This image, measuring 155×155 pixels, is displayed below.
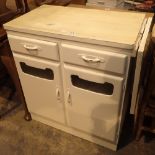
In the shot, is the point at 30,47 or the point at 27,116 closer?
the point at 30,47

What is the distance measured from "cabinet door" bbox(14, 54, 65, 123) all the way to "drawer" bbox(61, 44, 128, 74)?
140mm

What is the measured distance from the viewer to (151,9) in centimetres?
151

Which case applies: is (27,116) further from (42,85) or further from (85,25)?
(85,25)

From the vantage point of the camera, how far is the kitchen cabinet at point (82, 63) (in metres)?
1.09

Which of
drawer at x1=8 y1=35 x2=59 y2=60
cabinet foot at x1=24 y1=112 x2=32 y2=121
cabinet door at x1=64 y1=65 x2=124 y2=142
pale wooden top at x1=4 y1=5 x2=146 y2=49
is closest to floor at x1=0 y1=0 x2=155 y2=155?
cabinet foot at x1=24 y1=112 x2=32 y2=121

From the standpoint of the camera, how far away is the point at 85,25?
123cm

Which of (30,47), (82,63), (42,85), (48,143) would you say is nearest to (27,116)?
(48,143)

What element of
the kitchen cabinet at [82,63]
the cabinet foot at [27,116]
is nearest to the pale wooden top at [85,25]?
the kitchen cabinet at [82,63]

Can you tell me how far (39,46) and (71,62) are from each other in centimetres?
22

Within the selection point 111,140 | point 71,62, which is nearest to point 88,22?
point 71,62

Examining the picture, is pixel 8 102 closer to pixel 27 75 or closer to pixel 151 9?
pixel 27 75

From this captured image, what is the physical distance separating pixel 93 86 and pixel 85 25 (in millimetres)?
390

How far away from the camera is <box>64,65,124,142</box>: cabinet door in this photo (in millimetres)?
1194

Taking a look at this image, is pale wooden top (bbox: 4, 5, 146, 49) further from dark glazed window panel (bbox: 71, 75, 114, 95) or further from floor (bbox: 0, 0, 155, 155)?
floor (bbox: 0, 0, 155, 155)
